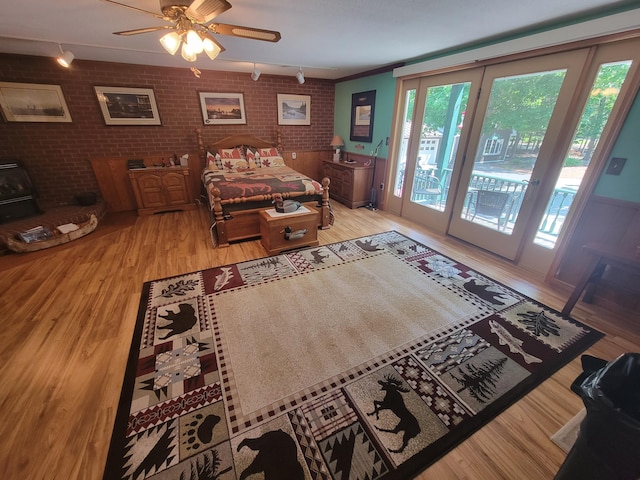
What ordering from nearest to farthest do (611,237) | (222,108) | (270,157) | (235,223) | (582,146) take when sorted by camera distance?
(611,237), (582,146), (235,223), (222,108), (270,157)

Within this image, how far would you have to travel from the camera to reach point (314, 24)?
2.34 meters

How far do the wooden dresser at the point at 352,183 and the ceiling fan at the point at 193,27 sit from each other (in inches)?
114

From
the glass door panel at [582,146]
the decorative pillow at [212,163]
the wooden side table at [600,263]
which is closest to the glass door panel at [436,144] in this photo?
the glass door panel at [582,146]

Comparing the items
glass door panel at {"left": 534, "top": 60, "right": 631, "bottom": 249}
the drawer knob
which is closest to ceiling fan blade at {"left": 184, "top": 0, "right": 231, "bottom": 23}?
the drawer knob

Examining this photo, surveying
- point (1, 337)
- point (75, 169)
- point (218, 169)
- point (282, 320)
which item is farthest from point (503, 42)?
point (75, 169)

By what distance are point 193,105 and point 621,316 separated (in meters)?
6.11

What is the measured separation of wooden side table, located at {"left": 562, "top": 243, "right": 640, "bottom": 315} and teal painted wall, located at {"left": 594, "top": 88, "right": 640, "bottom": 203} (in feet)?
1.47

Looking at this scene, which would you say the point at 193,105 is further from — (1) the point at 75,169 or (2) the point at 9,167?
(2) the point at 9,167

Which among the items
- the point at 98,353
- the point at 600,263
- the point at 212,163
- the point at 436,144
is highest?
the point at 436,144

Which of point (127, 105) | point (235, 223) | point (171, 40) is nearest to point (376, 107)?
point (235, 223)

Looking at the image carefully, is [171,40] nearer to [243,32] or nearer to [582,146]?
[243,32]

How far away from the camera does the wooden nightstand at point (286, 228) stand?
3.03 metres

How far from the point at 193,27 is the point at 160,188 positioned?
3.14 m

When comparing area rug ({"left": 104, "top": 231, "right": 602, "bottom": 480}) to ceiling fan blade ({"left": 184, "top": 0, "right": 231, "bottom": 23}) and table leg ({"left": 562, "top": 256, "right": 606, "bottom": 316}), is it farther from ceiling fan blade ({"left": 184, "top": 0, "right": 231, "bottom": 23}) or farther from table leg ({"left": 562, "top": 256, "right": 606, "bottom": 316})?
ceiling fan blade ({"left": 184, "top": 0, "right": 231, "bottom": 23})
